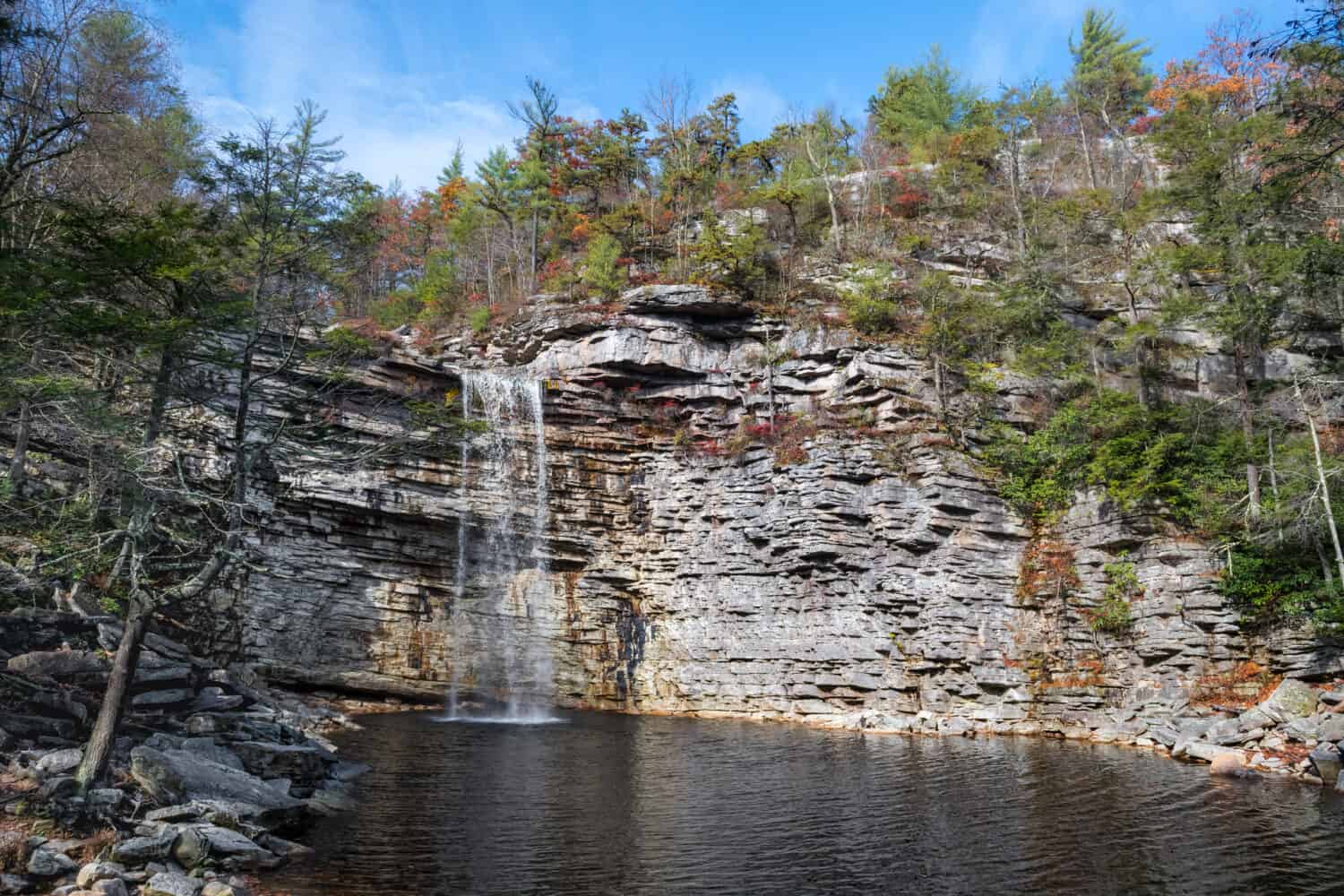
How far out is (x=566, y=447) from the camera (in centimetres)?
2886

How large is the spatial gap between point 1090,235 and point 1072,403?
10.2 meters

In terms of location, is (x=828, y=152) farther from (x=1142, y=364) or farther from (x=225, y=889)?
(x=225, y=889)

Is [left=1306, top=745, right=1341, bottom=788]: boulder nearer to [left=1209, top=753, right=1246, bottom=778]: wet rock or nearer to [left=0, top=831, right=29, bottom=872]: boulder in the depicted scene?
[left=1209, top=753, right=1246, bottom=778]: wet rock

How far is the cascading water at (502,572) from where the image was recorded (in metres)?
26.6

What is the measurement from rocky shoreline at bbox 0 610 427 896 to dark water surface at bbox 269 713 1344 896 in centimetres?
83

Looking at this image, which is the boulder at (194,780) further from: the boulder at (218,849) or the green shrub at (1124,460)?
the green shrub at (1124,460)

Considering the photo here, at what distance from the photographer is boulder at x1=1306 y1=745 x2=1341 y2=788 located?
1358 centimetres

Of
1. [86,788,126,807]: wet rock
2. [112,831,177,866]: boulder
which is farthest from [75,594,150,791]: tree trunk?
[112,831,177,866]: boulder

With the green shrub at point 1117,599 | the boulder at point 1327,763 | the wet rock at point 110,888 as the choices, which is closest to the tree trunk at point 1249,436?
the green shrub at point 1117,599

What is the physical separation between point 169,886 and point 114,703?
2.86m

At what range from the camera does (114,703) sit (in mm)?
9469

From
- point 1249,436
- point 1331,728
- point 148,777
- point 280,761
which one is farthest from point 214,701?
point 1249,436

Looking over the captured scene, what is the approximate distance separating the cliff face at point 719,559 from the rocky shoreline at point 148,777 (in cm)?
1016

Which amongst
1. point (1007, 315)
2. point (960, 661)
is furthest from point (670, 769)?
point (1007, 315)
